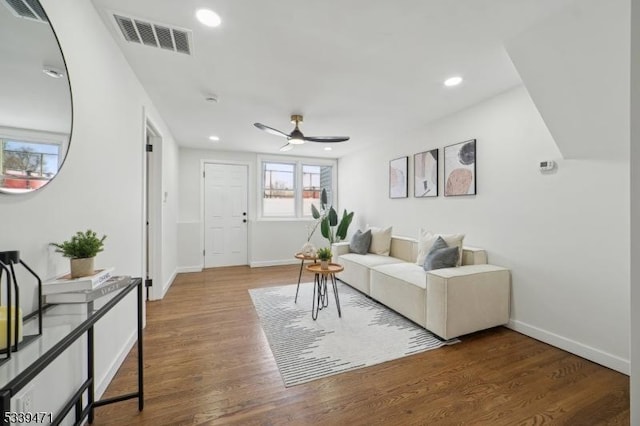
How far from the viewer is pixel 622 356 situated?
188 cm

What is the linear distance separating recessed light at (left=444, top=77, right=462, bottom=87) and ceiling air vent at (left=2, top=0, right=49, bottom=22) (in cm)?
271

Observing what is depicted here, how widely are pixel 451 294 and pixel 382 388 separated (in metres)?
1.03

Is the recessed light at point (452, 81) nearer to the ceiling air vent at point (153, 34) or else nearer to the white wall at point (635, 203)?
the white wall at point (635, 203)

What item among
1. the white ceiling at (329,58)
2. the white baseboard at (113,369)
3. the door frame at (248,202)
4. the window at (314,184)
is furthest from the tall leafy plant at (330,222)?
the white baseboard at (113,369)

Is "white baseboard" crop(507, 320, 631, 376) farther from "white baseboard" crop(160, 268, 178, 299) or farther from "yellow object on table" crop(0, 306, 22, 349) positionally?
"white baseboard" crop(160, 268, 178, 299)

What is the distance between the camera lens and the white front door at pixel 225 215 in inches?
203

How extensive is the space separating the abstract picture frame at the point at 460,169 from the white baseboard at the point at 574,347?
4.63 feet

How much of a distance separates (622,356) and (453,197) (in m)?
1.89

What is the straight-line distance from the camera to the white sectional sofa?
7.53 ft

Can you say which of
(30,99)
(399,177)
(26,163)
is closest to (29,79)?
(30,99)

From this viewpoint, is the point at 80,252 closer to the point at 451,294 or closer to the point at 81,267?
the point at 81,267

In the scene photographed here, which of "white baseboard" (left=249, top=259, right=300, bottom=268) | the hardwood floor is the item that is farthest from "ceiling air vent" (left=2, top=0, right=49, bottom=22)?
"white baseboard" (left=249, top=259, right=300, bottom=268)

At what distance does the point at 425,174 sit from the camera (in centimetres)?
360

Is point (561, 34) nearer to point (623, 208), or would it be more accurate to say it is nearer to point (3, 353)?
point (623, 208)
